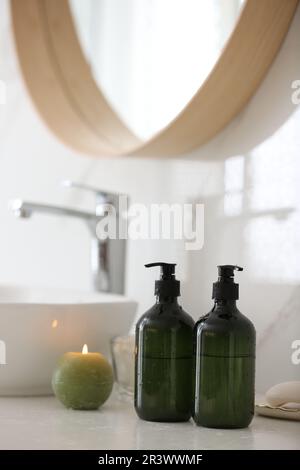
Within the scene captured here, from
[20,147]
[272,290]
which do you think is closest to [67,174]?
[20,147]

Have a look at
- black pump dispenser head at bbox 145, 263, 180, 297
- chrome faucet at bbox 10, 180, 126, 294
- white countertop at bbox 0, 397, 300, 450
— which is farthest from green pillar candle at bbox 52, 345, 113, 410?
chrome faucet at bbox 10, 180, 126, 294

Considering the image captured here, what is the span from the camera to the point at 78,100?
1304 mm

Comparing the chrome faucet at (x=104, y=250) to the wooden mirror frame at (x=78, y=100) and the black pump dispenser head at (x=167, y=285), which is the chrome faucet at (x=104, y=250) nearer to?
the wooden mirror frame at (x=78, y=100)

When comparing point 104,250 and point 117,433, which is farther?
point 104,250

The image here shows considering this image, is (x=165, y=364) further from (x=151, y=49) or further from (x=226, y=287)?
(x=151, y=49)

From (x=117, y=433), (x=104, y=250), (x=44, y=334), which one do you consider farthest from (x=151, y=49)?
(x=117, y=433)

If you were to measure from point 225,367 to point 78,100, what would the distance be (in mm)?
659

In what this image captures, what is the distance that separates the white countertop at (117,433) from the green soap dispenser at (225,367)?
16 millimetres

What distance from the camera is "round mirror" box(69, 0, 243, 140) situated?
1077 millimetres

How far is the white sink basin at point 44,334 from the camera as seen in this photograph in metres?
0.93

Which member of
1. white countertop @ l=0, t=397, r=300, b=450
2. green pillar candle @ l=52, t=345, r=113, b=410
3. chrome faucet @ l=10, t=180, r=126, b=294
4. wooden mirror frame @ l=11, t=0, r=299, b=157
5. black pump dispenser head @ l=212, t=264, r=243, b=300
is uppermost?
wooden mirror frame @ l=11, t=0, r=299, b=157

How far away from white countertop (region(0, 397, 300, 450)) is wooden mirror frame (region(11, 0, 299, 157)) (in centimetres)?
40

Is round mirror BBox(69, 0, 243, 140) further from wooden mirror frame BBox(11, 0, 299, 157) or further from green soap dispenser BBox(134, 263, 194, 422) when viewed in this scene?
green soap dispenser BBox(134, 263, 194, 422)

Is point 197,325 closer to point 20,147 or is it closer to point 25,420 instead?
point 25,420
